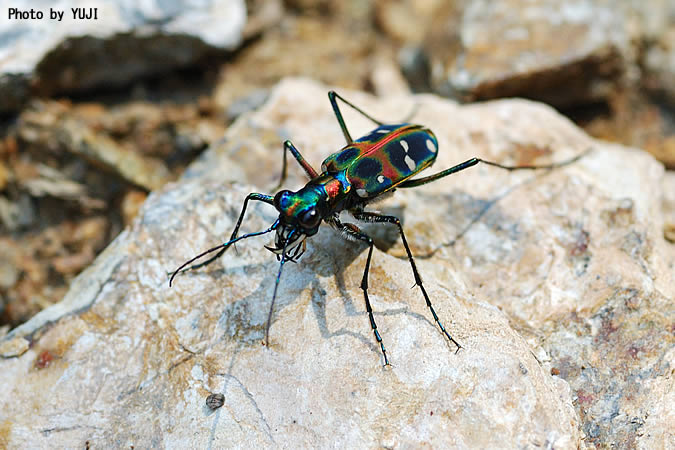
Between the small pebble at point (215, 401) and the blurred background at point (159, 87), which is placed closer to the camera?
the small pebble at point (215, 401)

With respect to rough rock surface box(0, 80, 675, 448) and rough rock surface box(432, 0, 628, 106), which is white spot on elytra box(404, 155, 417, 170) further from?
rough rock surface box(432, 0, 628, 106)

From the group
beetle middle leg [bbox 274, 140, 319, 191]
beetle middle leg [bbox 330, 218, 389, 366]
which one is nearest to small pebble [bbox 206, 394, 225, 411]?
beetle middle leg [bbox 330, 218, 389, 366]

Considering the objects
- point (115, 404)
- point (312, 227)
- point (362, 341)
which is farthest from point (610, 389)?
point (115, 404)

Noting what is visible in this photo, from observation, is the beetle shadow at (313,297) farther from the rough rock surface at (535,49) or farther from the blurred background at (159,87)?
the rough rock surface at (535,49)

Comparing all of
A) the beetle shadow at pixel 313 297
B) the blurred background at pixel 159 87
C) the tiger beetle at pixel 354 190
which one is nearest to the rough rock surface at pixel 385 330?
the beetle shadow at pixel 313 297

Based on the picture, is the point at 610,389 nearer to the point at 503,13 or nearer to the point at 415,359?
the point at 415,359

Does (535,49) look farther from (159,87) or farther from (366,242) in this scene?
(159,87)
